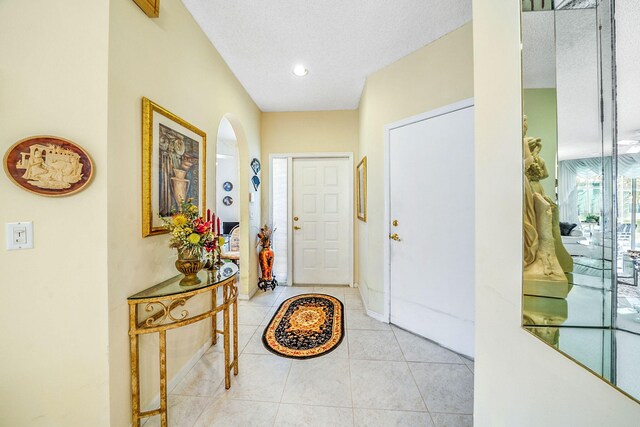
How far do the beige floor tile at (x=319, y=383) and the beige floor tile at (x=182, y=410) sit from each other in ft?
1.67

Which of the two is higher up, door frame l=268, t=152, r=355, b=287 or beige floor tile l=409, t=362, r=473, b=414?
door frame l=268, t=152, r=355, b=287

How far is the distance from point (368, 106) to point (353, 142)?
78 centimetres

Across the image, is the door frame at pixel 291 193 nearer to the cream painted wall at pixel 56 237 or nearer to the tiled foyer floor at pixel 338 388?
Result: the tiled foyer floor at pixel 338 388

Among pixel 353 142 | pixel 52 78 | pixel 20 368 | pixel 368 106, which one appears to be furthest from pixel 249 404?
pixel 353 142

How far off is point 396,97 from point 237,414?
281cm

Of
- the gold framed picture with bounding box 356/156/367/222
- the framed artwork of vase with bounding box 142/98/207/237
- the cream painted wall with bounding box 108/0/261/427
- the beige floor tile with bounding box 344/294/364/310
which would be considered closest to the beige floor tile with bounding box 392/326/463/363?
the beige floor tile with bounding box 344/294/364/310

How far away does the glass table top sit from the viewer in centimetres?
124

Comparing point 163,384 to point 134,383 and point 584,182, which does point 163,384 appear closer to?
point 134,383

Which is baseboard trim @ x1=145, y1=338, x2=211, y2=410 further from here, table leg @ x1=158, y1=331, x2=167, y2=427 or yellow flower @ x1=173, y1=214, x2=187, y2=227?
yellow flower @ x1=173, y1=214, x2=187, y2=227

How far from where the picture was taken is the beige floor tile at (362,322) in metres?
2.30

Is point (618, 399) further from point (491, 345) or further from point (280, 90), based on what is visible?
point (280, 90)

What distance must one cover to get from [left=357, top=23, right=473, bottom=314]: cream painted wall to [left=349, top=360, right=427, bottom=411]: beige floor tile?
29.3 inches

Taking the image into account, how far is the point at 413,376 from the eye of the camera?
5.40 feet

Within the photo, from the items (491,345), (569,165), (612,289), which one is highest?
(569,165)
